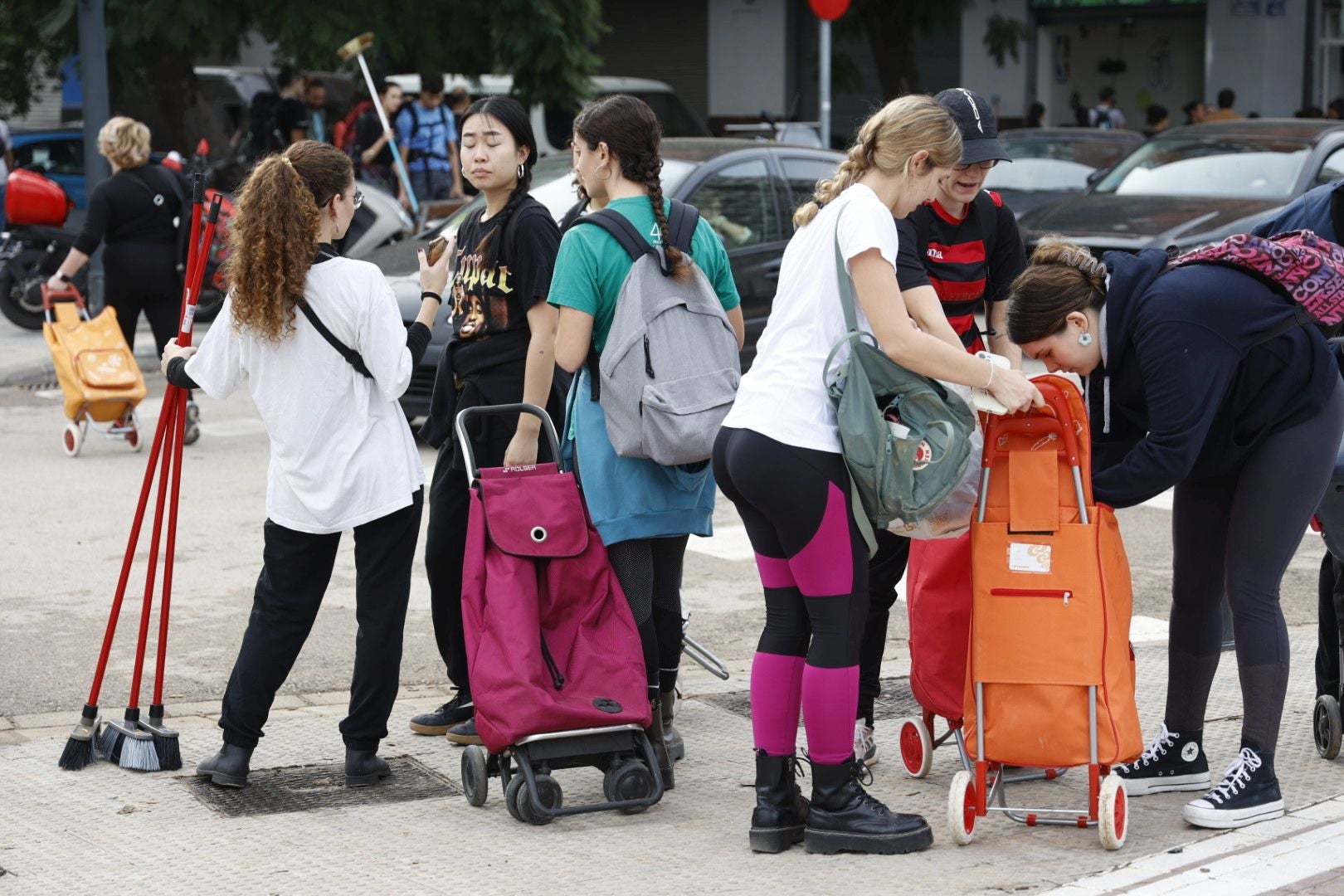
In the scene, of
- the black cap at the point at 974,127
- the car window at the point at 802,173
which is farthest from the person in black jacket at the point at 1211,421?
the car window at the point at 802,173

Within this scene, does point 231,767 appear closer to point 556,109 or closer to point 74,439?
point 74,439

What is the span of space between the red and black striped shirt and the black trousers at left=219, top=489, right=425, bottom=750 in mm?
1562

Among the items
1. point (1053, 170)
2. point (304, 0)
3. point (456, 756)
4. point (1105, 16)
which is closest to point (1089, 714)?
point (456, 756)

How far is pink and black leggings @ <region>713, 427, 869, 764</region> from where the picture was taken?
411 cm

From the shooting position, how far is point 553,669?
4.59m

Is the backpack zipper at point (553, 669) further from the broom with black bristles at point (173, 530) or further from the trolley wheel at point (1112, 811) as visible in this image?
the trolley wheel at point (1112, 811)

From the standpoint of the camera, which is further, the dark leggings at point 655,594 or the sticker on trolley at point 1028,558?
the dark leggings at point 655,594

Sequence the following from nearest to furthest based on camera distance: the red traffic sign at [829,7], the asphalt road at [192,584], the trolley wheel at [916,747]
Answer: the trolley wheel at [916,747] < the asphalt road at [192,584] < the red traffic sign at [829,7]

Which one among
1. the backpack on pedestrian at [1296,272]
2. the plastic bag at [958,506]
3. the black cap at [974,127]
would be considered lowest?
the plastic bag at [958,506]

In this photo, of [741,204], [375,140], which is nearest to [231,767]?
[741,204]

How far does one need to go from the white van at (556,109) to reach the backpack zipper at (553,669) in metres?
14.2

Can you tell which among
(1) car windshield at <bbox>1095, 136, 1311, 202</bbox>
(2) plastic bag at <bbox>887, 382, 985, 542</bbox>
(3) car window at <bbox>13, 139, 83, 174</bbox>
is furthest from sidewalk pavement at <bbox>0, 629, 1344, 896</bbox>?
(3) car window at <bbox>13, 139, 83, 174</bbox>

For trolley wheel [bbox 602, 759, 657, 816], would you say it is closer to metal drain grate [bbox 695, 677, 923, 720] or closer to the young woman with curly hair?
the young woman with curly hair

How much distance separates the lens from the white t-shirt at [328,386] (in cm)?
471
